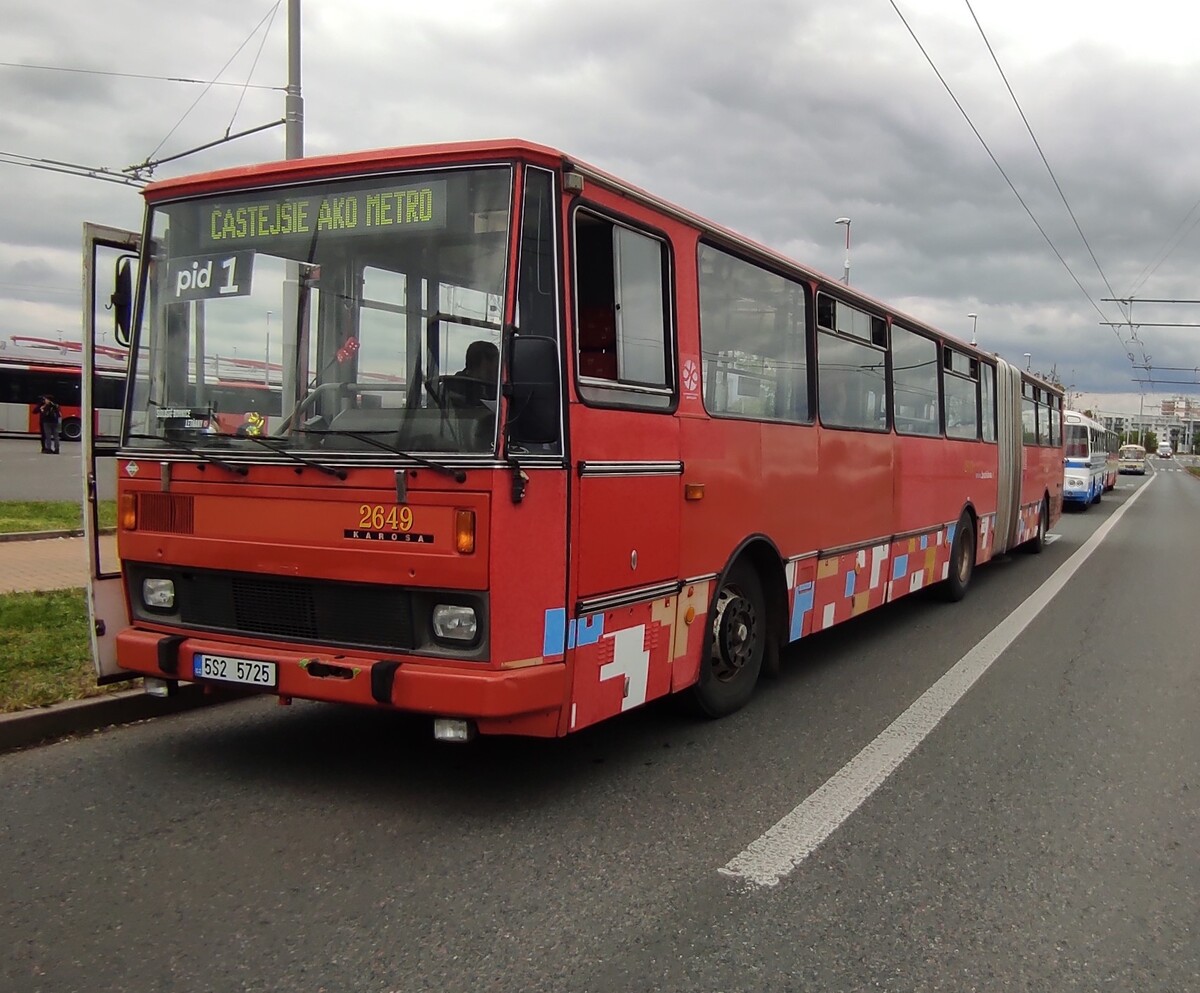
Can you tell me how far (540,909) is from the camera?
11.9ft

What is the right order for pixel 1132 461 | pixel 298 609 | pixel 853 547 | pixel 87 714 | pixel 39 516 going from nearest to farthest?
pixel 298 609, pixel 87 714, pixel 853 547, pixel 39 516, pixel 1132 461

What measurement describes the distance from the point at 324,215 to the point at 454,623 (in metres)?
1.87

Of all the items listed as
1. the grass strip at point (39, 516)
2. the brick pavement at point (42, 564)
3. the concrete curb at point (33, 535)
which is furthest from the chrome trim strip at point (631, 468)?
the grass strip at point (39, 516)

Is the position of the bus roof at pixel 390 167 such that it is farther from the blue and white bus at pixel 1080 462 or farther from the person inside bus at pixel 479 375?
the blue and white bus at pixel 1080 462

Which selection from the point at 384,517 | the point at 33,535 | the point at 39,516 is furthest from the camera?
the point at 39,516

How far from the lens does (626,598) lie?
15.9 ft

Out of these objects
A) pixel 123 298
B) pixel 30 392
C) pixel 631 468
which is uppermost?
pixel 30 392

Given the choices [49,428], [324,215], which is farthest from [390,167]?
[49,428]

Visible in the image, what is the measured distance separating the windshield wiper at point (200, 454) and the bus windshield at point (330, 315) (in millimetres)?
21

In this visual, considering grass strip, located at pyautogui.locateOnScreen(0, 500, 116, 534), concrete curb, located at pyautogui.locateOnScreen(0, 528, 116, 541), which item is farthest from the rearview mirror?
grass strip, located at pyautogui.locateOnScreen(0, 500, 116, 534)

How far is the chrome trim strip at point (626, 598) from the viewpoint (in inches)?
179

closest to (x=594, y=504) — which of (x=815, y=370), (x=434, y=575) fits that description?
(x=434, y=575)

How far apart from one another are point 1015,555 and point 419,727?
1333cm

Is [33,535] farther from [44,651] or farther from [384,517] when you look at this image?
[384,517]
